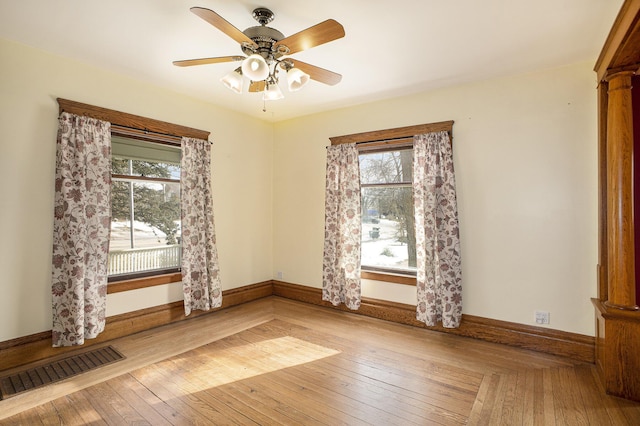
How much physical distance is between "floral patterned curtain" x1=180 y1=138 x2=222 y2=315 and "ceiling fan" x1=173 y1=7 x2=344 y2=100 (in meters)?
1.67

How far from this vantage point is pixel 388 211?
420 centimetres

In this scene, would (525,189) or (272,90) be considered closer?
(272,90)

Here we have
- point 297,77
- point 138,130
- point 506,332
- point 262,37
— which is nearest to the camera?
point 262,37

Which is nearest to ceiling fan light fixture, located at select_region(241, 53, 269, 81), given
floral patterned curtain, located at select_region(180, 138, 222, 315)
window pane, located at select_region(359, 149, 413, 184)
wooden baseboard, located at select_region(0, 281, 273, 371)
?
floral patterned curtain, located at select_region(180, 138, 222, 315)

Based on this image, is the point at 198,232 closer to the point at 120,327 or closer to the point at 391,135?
the point at 120,327

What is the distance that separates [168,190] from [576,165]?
4.27 meters

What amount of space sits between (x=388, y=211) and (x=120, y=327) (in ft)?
10.8

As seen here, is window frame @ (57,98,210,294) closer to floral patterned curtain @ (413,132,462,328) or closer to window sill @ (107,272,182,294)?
window sill @ (107,272,182,294)

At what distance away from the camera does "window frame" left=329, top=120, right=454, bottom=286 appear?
3.75 meters

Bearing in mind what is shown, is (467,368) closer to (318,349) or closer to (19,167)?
(318,349)

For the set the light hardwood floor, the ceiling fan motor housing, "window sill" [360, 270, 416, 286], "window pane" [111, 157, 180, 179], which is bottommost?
the light hardwood floor

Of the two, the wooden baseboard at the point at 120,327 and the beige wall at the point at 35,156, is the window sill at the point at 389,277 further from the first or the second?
the beige wall at the point at 35,156

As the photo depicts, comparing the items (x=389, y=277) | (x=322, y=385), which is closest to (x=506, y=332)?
(x=389, y=277)

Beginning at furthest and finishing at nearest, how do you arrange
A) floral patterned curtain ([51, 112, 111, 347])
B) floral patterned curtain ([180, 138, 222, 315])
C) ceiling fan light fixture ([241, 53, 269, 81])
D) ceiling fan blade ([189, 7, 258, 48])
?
floral patterned curtain ([180, 138, 222, 315]) → floral patterned curtain ([51, 112, 111, 347]) → ceiling fan light fixture ([241, 53, 269, 81]) → ceiling fan blade ([189, 7, 258, 48])
